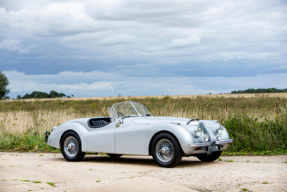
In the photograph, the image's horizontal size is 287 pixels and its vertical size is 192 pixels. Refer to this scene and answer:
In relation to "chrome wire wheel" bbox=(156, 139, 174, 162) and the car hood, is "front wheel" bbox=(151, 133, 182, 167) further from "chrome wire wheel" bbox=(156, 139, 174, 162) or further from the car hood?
the car hood

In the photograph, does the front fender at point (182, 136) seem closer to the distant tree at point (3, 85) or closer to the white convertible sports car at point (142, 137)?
the white convertible sports car at point (142, 137)

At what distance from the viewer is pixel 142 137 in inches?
335

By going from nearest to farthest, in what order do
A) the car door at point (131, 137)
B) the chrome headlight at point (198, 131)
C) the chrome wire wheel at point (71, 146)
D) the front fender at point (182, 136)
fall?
the front fender at point (182, 136) → the chrome headlight at point (198, 131) → the car door at point (131, 137) → the chrome wire wheel at point (71, 146)

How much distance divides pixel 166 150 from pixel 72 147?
3.32 metres

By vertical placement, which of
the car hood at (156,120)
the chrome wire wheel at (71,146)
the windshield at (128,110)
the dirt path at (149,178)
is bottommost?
the dirt path at (149,178)

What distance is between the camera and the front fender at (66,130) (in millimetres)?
9695

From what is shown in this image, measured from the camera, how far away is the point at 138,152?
8.58 meters

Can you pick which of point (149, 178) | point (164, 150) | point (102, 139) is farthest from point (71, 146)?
point (149, 178)

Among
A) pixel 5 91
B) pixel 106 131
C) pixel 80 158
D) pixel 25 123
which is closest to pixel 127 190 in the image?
pixel 106 131

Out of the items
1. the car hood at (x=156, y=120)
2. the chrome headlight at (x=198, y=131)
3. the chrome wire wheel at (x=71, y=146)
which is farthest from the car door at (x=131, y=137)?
the chrome wire wheel at (x=71, y=146)

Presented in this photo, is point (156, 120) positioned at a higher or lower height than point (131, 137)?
higher

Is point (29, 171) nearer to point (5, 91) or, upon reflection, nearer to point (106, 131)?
point (106, 131)

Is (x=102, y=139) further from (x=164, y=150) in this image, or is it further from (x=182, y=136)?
(x=182, y=136)

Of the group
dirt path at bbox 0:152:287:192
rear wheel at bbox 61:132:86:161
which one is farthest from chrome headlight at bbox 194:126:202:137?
rear wheel at bbox 61:132:86:161
